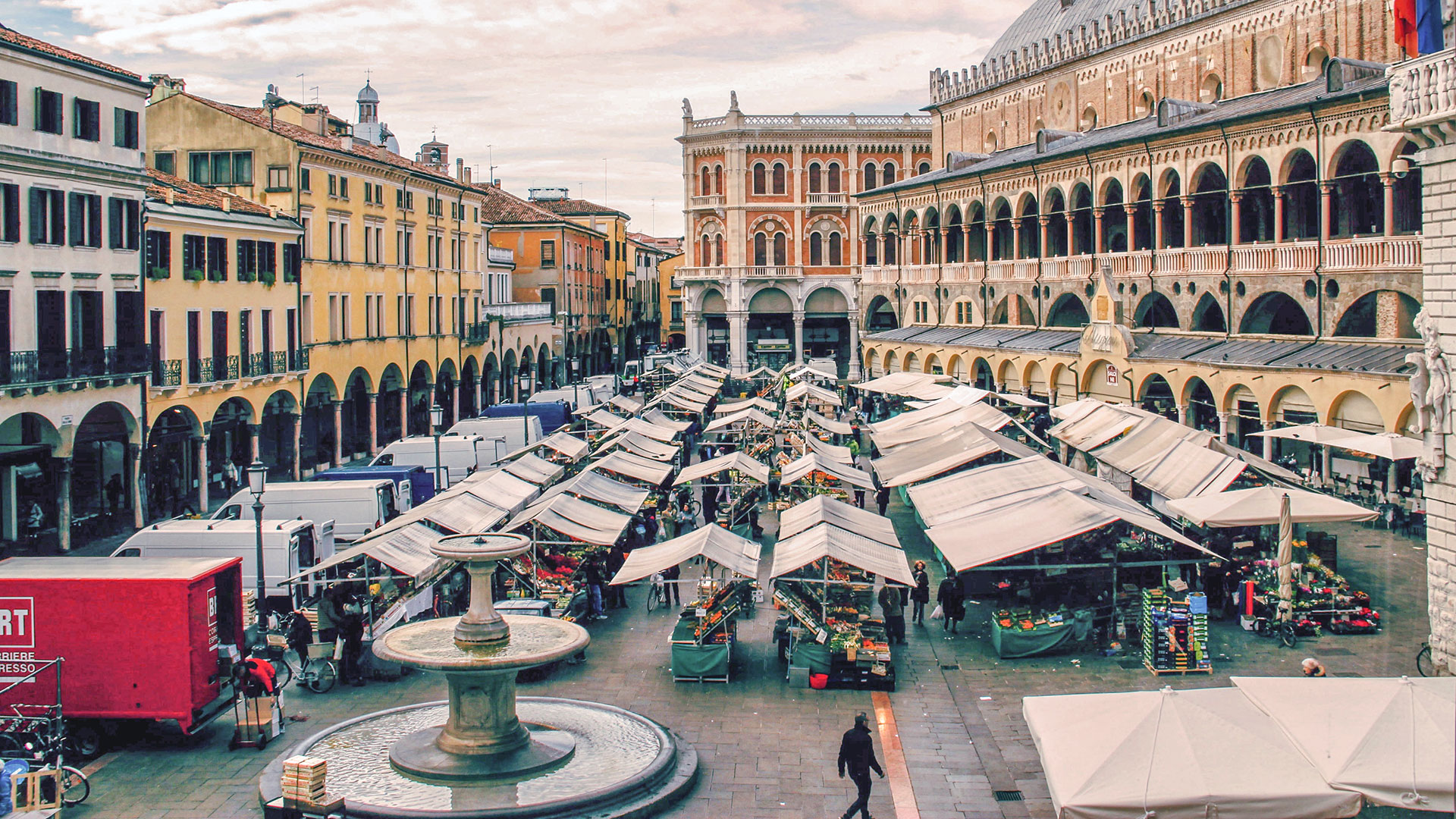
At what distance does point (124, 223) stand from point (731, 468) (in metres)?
17.4

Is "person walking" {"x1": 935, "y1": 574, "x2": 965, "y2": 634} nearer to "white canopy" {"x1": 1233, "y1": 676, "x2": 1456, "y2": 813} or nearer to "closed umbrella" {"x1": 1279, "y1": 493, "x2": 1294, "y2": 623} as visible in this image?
"closed umbrella" {"x1": 1279, "y1": 493, "x2": 1294, "y2": 623}

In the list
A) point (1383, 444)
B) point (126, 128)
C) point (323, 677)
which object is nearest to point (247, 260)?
point (126, 128)

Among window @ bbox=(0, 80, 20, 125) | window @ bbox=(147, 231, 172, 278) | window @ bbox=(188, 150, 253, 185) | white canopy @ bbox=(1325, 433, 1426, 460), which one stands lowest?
white canopy @ bbox=(1325, 433, 1426, 460)

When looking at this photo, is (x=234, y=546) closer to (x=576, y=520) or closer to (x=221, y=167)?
(x=576, y=520)

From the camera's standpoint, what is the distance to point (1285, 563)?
75.1 feet

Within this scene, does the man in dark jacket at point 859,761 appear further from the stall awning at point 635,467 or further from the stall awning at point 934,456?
the stall awning at point 635,467

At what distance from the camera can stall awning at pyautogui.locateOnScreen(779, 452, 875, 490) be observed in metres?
31.9

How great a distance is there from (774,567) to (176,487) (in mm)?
23197

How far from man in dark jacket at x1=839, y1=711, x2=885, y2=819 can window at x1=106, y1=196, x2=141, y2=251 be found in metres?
26.6

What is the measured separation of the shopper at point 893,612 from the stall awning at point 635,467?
11.0 meters

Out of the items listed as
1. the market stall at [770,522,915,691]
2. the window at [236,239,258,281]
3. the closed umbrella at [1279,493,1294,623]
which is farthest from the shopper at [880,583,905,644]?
the window at [236,239,258,281]

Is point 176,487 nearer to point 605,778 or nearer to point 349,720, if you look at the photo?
point 349,720

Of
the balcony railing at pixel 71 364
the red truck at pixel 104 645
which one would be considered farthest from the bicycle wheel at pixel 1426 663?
the balcony railing at pixel 71 364

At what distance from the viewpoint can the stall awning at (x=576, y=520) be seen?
981 inches
